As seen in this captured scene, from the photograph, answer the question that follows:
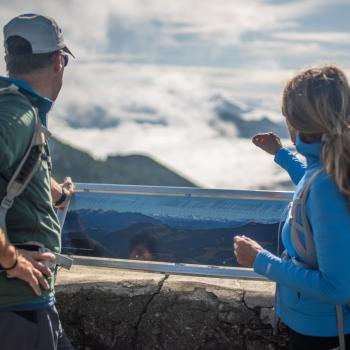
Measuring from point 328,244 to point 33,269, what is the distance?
1.07 metres

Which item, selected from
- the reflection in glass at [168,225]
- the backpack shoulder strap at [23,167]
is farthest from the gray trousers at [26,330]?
the reflection in glass at [168,225]

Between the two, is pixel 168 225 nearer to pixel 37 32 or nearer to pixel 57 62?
pixel 57 62

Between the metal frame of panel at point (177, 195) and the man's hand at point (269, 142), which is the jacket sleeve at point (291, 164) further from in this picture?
the metal frame of panel at point (177, 195)

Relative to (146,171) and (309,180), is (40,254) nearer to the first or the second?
(309,180)

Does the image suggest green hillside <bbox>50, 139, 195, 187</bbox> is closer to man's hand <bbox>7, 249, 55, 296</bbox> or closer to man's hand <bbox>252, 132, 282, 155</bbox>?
man's hand <bbox>252, 132, 282, 155</bbox>

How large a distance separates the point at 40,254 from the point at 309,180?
40.9 inches

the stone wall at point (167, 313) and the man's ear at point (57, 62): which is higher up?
the man's ear at point (57, 62)

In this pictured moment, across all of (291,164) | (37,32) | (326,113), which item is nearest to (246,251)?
(326,113)

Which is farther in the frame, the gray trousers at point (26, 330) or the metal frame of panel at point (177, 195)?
the metal frame of panel at point (177, 195)

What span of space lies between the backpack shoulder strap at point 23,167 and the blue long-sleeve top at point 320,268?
92 cm

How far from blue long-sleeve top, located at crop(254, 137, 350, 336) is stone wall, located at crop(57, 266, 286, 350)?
104 centimetres

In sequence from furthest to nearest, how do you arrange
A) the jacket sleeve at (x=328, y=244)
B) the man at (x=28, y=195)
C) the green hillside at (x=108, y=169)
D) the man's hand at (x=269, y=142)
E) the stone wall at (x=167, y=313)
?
1. the green hillside at (x=108, y=169)
2. the stone wall at (x=167, y=313)
3. the man's hand at (x=269, y=142)
4. the man at (x=28, y=195)
5. the jacket sleeve at (x=328, y=244)

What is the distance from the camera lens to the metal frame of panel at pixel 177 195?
3673 millimetres

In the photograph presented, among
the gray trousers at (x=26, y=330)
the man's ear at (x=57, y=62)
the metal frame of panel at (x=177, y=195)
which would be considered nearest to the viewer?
the gray trousers at (x=26, y=330)
